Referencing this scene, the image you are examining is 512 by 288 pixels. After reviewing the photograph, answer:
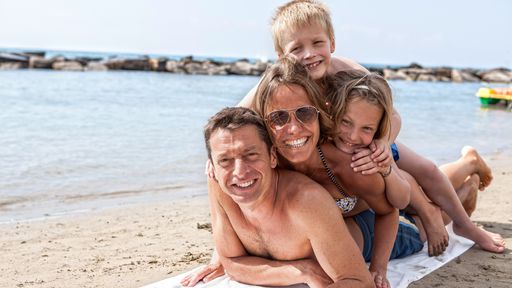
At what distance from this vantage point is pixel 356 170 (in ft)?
12.0

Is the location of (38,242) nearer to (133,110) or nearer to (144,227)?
(144,227)

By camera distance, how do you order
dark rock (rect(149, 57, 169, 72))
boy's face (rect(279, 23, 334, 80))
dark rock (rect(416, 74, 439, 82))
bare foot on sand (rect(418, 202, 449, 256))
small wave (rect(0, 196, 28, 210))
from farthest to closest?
1. dark rock (rect(416, 74, 439, 82))
2. dark rock (rect(149, 57, 169, 72))
3. small wave (rect(0, 196, 28, 210))
4. bare foot on sand (rect(418, 202, 449, 256))
5. boy's face (rect(279, 23, 334, 80))

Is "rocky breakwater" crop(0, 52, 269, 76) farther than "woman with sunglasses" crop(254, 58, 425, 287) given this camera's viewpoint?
Yes

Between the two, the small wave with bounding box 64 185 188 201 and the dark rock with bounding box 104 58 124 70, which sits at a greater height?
the dark rock with bounding box 104 58 124 70

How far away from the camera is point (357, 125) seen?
3744 mm

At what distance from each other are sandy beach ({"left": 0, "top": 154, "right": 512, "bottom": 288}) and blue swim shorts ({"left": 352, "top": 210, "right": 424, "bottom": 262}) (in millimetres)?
293

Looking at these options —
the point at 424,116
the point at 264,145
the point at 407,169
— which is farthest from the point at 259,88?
the point at 424,116

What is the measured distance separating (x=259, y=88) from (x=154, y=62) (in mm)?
47343

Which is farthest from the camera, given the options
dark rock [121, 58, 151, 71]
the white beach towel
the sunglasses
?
dark rock [121, 58, 151, 71]

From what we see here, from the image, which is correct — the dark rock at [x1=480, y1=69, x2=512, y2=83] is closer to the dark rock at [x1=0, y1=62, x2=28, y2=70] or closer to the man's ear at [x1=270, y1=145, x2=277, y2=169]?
the dark rock at [x1=0, y1=62, x2=28, y2=70]

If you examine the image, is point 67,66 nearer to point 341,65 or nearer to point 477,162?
point 477,162

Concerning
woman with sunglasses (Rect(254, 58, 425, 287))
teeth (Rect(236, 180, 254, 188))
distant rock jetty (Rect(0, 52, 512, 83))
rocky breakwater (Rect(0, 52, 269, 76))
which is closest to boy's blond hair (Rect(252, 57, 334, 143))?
woman with sunglasses (Rect(254, 58, 425, 287))

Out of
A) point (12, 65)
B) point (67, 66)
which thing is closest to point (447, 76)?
point (67, 66)

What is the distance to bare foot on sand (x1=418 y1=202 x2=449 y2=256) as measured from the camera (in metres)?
4.72
